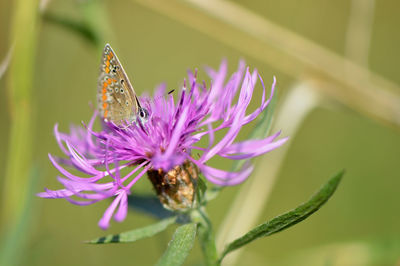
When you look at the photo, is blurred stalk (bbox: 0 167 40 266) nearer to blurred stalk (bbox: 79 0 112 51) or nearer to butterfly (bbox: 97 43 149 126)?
butterfly (bbox: 97 43 149 126)

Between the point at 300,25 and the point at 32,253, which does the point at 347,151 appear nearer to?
the point at 300,25

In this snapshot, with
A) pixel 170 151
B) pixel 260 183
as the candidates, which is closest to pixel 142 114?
pixel 170 151

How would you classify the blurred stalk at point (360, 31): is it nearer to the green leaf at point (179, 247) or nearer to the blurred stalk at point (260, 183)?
the blurred stalk at point (260, 183)

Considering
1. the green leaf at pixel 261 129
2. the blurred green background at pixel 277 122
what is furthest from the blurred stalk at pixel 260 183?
the green leaf at pixel 261 129

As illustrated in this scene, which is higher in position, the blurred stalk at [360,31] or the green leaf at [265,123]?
the blurred stalk at [360,31]

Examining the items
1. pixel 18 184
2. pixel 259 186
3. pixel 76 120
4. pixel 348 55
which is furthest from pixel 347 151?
pixel 18 184

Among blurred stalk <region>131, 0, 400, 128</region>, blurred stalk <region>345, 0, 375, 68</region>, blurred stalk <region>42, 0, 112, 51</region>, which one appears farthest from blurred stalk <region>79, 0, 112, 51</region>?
blurred stalk <region>345, 0, 375, 68</region>
